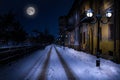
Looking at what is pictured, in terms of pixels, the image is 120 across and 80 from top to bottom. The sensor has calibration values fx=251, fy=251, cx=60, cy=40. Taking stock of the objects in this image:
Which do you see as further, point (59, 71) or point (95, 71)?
point (95, 71)

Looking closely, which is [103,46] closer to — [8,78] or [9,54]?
[9,54]

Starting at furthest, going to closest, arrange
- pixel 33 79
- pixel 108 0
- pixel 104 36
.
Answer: pixel 104 36, pixel 108 0, pixel 33 79

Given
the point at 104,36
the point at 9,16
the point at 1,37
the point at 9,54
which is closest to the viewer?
the point at 9,54

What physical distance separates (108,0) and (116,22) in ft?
13.2

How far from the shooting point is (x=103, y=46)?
26.1m

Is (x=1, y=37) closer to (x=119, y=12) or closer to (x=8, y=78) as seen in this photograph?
(x=119, y=12)

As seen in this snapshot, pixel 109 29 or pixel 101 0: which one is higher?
pixel 101 0

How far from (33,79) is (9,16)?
90249 mm

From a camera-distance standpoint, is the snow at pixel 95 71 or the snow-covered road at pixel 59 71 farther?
the snow at pixel 95 71

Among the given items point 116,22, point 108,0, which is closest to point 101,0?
point 108,0

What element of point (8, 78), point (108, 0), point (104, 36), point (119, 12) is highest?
point (108, 0)

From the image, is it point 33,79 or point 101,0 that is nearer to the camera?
point 33,79

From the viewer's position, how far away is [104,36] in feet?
85.1

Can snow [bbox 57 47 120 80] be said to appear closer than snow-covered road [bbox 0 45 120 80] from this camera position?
No
